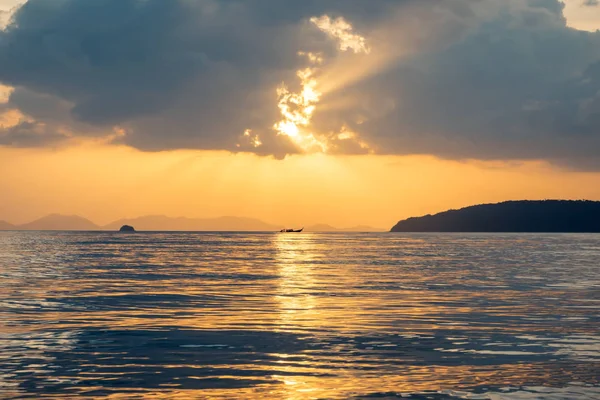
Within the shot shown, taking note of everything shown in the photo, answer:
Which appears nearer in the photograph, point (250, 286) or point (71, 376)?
point (71, 376)

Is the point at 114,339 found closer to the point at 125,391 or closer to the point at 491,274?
the point at 125,391

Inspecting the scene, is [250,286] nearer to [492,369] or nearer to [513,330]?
[513,330]

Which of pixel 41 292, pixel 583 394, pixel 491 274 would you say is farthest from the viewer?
pixel 491 274

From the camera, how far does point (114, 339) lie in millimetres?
34219

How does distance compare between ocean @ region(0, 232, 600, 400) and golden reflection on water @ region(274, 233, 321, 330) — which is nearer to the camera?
ocean @ region(0, 232, 600, 400)

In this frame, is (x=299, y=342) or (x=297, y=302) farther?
(x=297, y=302)

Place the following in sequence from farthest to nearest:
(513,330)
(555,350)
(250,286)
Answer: (250,286)
(513,330)
(555,350)

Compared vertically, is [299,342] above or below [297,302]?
below

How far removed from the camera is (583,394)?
22.6 m

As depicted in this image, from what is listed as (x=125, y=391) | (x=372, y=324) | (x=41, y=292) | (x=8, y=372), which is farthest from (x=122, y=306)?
(x=125, y=391)

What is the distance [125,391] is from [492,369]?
12.1 metres

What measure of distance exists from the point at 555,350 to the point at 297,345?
33.2 feet

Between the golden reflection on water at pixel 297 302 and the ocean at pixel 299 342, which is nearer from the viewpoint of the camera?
the ocean at pixel 299 342

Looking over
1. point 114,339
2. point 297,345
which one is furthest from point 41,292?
point 297,345
